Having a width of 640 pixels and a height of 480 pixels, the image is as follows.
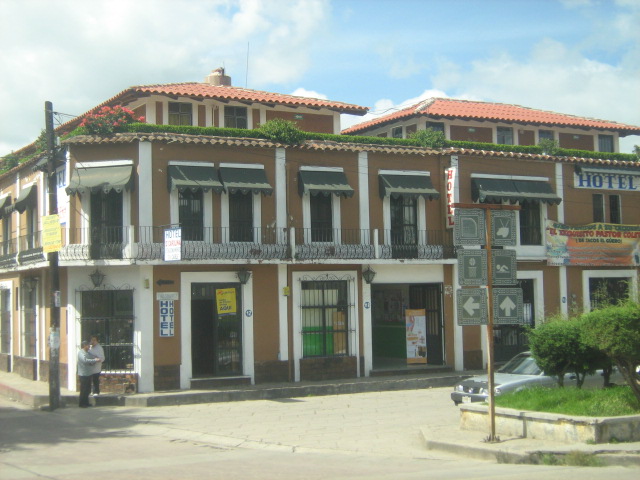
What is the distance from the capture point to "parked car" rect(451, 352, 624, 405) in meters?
16.9

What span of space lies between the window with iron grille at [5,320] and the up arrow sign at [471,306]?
70.1 ft

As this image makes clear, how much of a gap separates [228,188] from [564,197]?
1250cm

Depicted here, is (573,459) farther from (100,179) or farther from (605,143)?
(605,143)

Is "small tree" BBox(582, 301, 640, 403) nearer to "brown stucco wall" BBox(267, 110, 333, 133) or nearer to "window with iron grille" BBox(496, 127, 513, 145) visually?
"brown stucco wall" BBox(267, 110, 333, 133)

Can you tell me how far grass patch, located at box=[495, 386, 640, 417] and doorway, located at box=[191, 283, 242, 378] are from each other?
9862 millimetres

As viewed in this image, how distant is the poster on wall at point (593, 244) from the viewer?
88.7ft

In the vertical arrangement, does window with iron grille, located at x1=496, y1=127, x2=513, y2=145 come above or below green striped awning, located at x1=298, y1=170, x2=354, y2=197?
above

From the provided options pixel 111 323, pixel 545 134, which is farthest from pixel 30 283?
pixel 545 134

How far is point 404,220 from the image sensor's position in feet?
83.1

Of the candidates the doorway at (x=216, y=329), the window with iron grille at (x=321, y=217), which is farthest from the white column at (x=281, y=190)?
the doorway at (x=216, y=329)

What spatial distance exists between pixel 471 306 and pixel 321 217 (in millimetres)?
11485

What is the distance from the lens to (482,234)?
534 inches

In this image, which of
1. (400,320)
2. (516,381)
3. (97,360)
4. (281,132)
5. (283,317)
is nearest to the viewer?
(516,381)

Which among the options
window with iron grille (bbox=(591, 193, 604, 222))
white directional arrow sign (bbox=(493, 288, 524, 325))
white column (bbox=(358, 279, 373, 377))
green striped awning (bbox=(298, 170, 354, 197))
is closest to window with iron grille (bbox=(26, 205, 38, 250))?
green striped awning (bbox=(298, 170, 354, 197))
